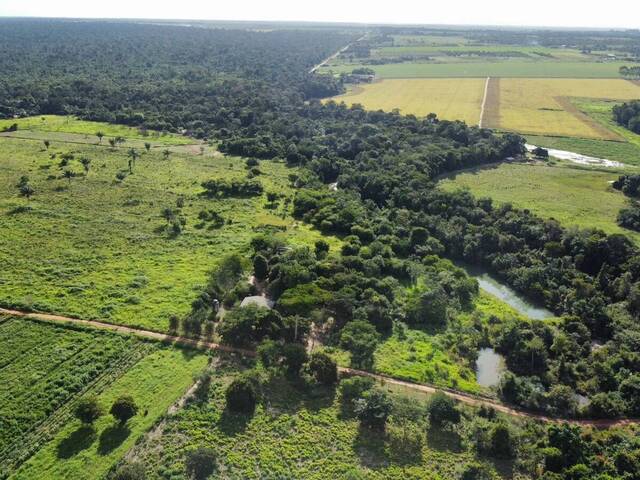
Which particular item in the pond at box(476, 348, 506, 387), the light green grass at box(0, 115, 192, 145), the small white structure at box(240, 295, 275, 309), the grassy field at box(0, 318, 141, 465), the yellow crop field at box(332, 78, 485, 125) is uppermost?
the yellow crop field at box(332, 78, 485, 125)

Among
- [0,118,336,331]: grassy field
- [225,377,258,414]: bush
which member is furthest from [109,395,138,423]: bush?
[0,118,336,331]: grassy field

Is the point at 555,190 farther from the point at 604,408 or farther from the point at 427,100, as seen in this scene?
the point at 427,100

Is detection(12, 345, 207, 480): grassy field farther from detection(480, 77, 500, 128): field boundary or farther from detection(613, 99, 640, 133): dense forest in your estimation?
detection(613, 99, 640, 133): dense forest

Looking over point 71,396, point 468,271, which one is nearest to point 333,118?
point 468,271

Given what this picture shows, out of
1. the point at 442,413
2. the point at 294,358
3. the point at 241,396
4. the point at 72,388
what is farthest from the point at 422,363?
the point at 72,388

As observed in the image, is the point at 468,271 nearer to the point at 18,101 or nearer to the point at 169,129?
the point at 169,129

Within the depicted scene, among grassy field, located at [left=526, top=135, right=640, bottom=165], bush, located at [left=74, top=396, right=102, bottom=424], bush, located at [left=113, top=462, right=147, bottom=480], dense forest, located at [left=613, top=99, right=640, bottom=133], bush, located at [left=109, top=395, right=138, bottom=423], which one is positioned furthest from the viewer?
dense forest, located at [left=613, top=99, right=640, bottom=133]
